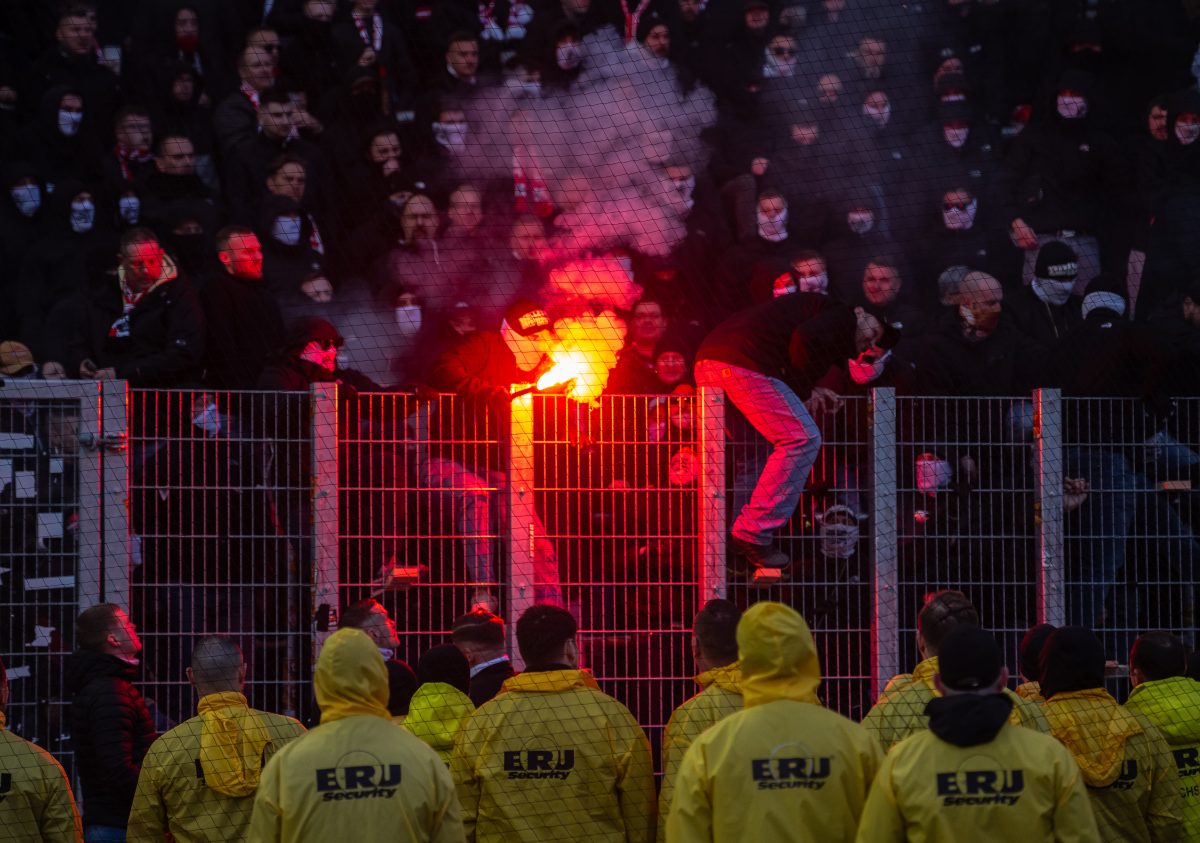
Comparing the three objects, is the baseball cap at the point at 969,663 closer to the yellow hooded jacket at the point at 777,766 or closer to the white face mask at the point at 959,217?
the yellow hooded jacket at the point at 777,766

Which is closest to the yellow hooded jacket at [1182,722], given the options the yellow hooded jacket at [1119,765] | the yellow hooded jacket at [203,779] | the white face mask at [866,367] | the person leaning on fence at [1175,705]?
the person leaning on fence at [1175,705]

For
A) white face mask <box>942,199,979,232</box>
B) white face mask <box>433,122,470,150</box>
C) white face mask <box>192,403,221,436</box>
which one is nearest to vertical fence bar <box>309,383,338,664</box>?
white face mask <box>192,403,221,436</box>

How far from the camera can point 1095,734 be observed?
17.8ft

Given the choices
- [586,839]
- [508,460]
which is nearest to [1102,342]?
[508,460]

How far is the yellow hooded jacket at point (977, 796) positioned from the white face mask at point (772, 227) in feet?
22.0

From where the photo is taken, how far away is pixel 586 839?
203 inches

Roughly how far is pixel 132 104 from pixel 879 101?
5504 millimetres

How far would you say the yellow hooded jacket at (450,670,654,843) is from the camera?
5.17 meters

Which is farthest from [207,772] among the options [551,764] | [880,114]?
[880,114]

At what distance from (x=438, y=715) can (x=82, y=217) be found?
575 cm

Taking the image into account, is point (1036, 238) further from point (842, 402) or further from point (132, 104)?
point (132, 104)

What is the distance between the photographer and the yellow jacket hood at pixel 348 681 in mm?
4402

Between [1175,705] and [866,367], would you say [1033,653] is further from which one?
[866,367]

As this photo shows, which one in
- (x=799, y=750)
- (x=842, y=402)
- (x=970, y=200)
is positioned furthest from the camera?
(x=970, y=200)
